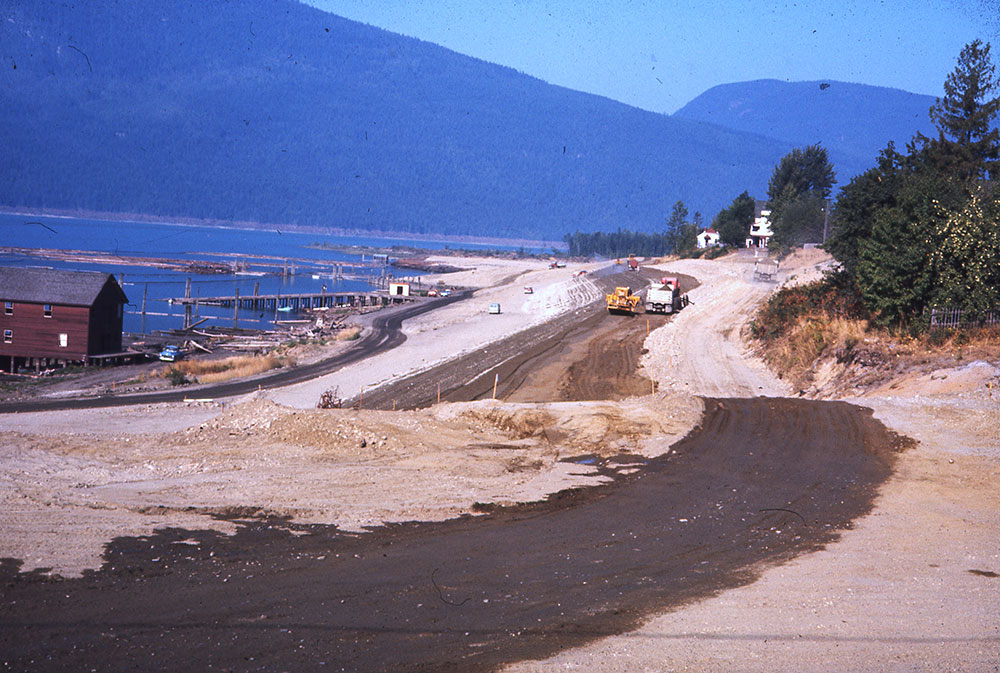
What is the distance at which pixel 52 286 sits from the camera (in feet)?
184

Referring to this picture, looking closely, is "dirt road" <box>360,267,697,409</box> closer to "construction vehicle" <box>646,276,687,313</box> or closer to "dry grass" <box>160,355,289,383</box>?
Answer: "construction vehicle" <box>646,276,687,313</box>

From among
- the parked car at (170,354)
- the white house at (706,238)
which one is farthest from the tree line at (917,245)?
Result: the white house at (706,238)

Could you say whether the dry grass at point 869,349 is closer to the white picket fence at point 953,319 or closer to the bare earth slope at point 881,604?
the white picket fence at point 953,319

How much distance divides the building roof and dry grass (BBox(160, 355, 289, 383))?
24.8ft

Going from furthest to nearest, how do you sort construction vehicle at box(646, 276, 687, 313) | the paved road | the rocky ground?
construction vehicle at box(646, 276, 687, 313) < the paved road < the rocky ground

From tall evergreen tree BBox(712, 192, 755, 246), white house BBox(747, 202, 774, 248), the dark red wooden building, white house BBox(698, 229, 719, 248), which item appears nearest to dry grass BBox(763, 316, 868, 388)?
the dark red wooden building

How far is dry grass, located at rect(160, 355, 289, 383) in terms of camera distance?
49.1 m

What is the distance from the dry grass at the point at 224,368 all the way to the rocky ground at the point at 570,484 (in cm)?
1488

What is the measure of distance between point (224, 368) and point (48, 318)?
13.2m

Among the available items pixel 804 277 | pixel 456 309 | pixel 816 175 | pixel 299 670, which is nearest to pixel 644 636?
pixel 299 670

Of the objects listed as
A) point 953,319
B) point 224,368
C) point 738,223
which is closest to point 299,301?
point 224,368

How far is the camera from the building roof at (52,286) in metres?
55.7

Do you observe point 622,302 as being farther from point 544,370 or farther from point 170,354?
point 170,354

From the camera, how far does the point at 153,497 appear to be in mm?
15211
